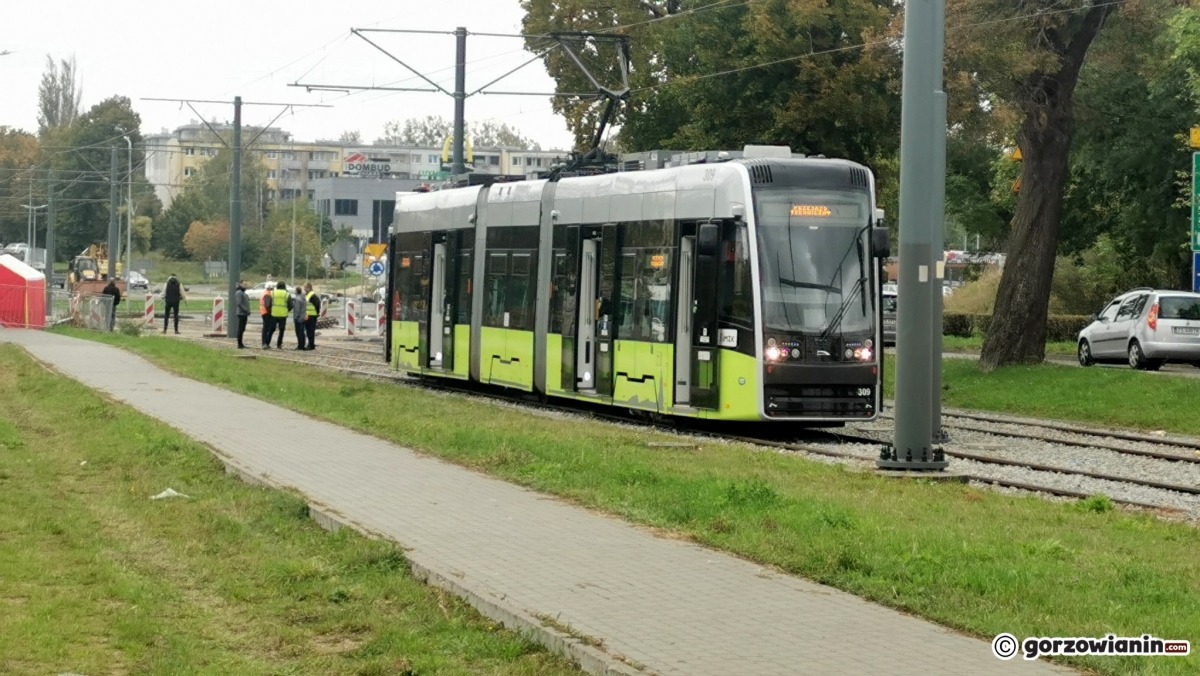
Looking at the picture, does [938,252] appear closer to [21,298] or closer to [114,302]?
[114,302]

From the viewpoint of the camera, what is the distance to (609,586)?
925 cm

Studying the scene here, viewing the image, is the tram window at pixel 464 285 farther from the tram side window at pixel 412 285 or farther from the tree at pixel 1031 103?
the tree at pixel 1031 103

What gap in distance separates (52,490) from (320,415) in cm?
706

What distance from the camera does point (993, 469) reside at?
1828 cm

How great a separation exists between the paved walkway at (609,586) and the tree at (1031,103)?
17.5m

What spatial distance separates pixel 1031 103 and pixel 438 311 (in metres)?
11.0

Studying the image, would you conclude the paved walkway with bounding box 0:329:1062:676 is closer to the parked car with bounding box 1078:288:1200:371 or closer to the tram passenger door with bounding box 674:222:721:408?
the tram passenger door with bounding box 674:222:721:408

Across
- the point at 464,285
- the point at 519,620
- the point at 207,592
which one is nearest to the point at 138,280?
the point at 464,285

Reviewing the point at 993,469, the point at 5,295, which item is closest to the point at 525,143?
the point at 5,295

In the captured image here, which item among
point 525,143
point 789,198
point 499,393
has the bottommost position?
point 499,393

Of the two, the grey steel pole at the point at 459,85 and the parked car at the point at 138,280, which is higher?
the grey steel pole at the point at 459,85

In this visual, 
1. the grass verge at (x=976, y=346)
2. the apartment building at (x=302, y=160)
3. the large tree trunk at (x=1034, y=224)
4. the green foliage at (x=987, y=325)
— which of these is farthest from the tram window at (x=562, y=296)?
the apartment building at (x=302, y=160)

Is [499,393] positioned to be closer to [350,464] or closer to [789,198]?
[789,198]

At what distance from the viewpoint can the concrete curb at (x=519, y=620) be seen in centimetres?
730
